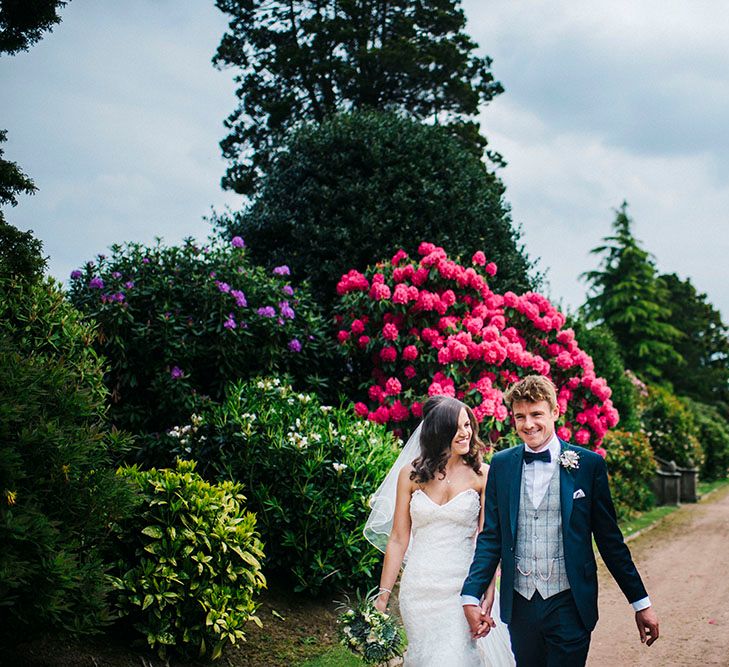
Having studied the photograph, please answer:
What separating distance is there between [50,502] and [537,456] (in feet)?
8.55

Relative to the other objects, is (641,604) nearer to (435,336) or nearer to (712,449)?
(435,336)

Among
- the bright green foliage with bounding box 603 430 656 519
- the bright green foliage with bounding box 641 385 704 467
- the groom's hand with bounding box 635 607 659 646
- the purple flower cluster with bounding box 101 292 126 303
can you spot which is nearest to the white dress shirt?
the groom's hand with bounding box 635 607 659 646

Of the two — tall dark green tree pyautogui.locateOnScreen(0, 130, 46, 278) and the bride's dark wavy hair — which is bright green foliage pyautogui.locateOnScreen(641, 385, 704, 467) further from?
tall dark green tree pyautogui.locateOnScreen(0, 130, 46, 278)

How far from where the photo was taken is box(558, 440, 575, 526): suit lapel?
3438mm

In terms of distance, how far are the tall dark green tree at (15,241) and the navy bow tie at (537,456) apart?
413 centimetres

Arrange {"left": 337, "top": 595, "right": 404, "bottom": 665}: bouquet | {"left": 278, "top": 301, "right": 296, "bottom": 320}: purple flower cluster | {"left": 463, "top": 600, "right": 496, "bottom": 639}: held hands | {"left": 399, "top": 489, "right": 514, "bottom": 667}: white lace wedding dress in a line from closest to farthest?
{"left": 463, "top": 600, "right": 496, "bottom": 639}: held hands
{"left": 337, "top": 595, "right": 404, "bottom": 665}: bouquet
{"left": 399, "top": 489, "right": 514, "bottom": 667}: white lace wedding dress
{"left": 278, "top": 301, "right": 296, "bottom": 320}: purple flower cluster

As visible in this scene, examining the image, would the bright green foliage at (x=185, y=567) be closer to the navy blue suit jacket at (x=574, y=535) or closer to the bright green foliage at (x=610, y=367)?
the navy blue suit jacket at (x=574, y=535)

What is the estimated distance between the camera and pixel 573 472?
3502 mm

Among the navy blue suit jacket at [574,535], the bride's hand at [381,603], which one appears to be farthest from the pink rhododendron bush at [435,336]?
the navy blue suit jacket at [574,535]

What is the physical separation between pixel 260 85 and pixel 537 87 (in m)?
10.4

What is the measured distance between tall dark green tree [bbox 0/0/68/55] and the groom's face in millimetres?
5220

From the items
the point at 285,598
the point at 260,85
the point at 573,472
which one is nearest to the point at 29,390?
the point at 573,472

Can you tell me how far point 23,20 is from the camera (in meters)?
6.23

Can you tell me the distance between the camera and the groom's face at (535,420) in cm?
355
